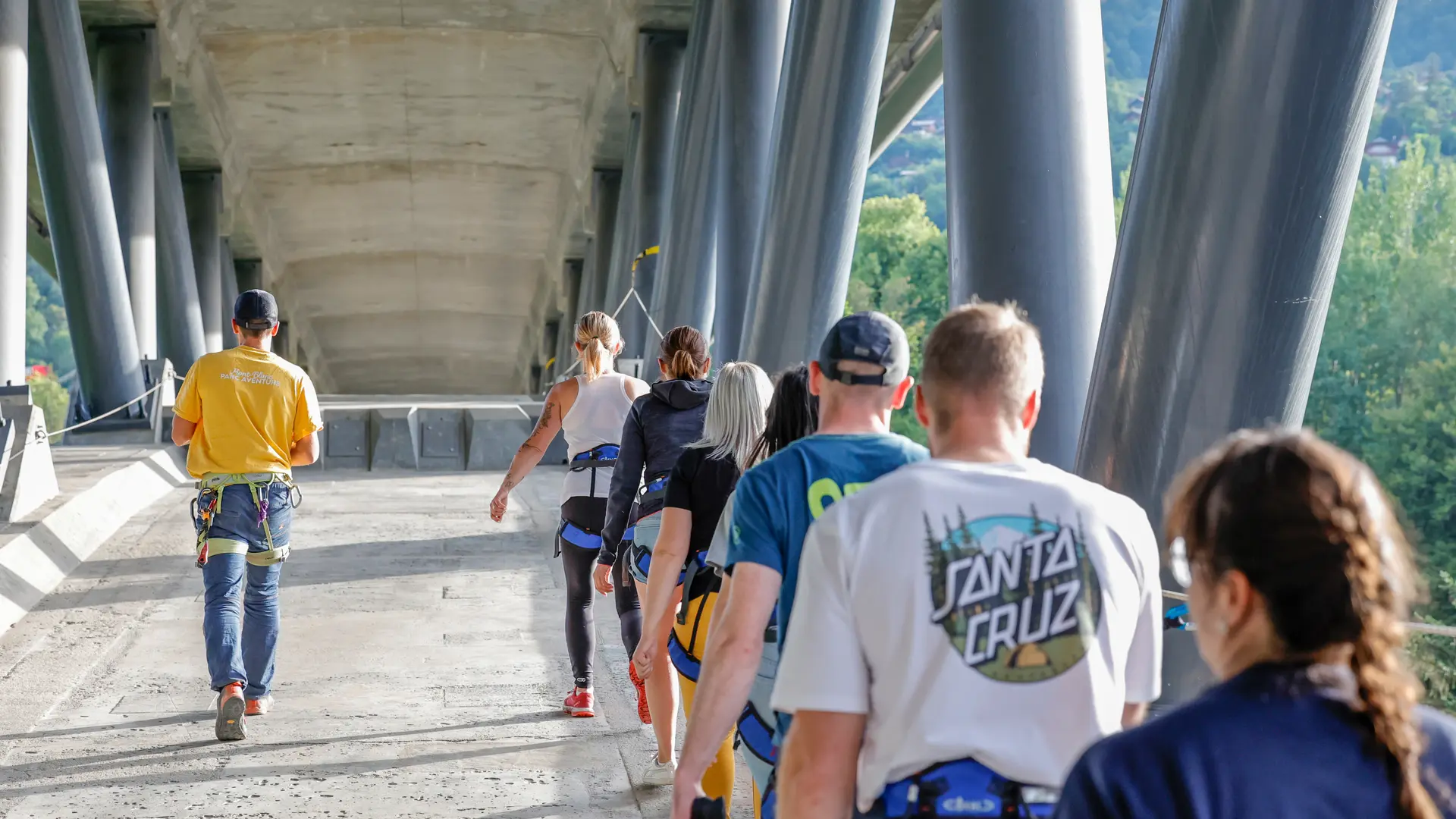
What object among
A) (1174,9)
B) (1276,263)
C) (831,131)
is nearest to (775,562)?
(1276,263)

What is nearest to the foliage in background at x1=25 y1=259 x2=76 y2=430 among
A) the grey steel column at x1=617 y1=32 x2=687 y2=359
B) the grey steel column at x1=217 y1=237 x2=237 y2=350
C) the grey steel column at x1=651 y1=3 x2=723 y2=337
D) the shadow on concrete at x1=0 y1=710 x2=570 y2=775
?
the grey steel column at x1=217 y1=237 x2=237 y2=350

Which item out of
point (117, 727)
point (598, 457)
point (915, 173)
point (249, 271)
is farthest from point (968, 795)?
point (915, 173)

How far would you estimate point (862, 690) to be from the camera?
234 cm

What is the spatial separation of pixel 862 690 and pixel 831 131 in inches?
351

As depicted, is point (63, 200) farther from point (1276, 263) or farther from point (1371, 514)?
point (1371, 514)

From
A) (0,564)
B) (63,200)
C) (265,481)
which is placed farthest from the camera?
(63,200)

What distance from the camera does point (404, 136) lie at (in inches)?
1255

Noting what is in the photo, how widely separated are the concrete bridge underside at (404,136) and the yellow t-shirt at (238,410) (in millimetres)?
18170

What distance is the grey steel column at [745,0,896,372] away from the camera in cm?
1064

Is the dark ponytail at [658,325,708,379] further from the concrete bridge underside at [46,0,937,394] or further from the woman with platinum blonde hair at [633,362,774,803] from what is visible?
the concrete bridge underside at [46,0,937,394]

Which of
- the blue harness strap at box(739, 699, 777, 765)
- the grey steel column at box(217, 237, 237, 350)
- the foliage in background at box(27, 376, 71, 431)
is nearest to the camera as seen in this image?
the blue harness strap at box(739, 699, 777, 765)

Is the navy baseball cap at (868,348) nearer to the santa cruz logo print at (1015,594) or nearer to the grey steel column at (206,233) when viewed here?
the santa cruz logo print at (1015,594)

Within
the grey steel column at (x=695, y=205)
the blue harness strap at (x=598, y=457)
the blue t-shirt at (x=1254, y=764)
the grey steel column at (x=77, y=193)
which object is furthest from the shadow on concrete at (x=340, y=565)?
the blue t-shirt at (x=1254, y=764)

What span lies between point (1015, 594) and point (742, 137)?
1271cm
